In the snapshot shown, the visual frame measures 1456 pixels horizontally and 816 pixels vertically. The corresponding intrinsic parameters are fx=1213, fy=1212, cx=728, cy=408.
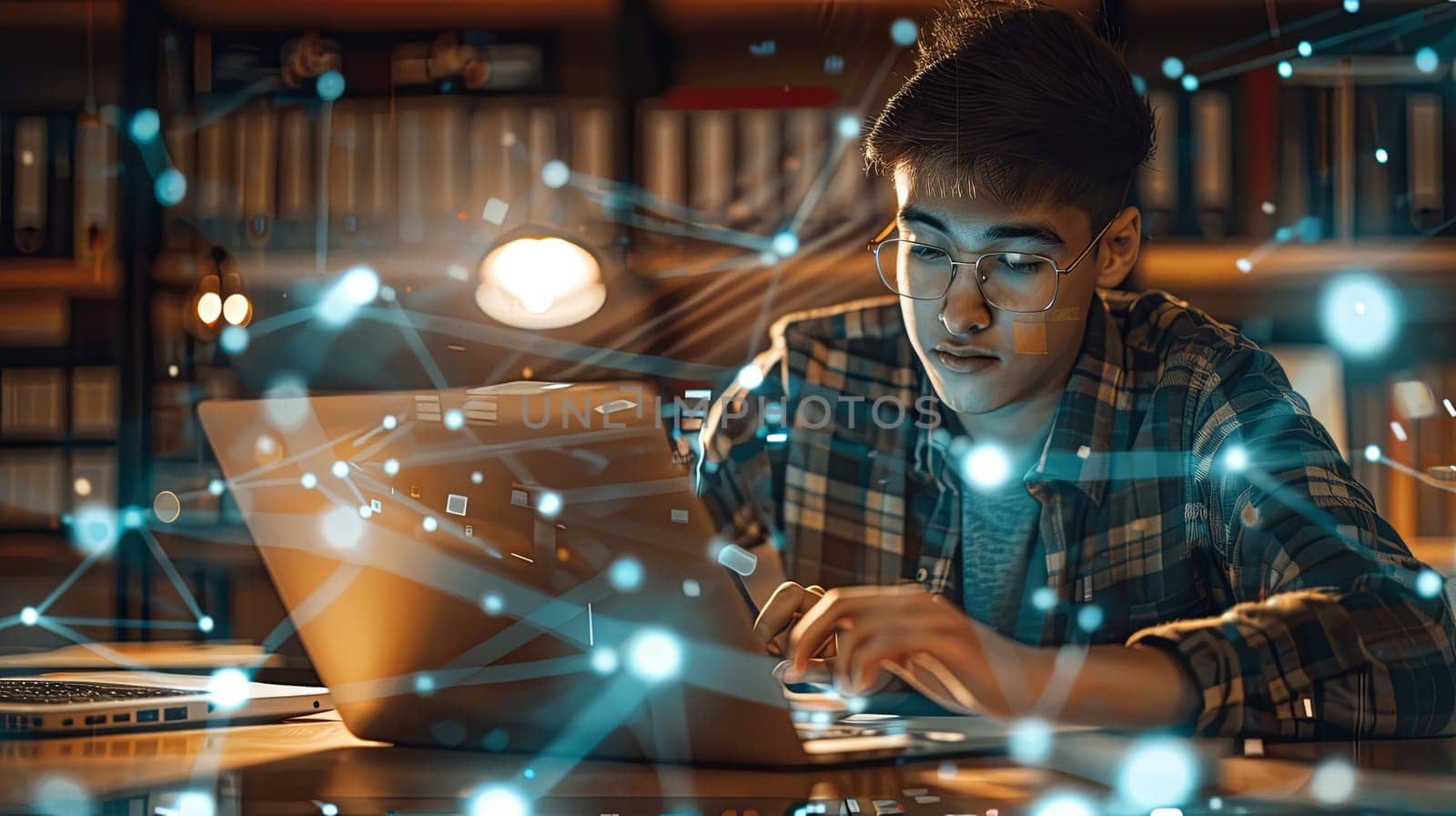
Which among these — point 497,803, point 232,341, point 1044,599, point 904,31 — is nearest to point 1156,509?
point 1044,599

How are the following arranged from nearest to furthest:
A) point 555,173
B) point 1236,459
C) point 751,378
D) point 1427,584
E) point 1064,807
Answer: point 1064,807 → point 1427,584 → point 1236,459 → point 751,378 → point 555,173

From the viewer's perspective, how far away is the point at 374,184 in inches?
58.5

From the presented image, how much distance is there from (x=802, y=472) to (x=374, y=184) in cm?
65

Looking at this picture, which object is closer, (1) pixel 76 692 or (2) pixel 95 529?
(1) pixel 76 692

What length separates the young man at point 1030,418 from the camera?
0.96 m

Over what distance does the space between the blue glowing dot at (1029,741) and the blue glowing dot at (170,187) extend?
1.33 metres

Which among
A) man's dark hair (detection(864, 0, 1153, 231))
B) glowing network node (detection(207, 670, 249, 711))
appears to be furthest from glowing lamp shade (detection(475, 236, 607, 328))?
glowing network node (detection(207, 670, 249, 711))

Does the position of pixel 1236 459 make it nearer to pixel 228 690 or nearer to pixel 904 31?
pixel 228 690

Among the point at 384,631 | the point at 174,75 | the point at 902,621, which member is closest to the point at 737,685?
the point at 902,621

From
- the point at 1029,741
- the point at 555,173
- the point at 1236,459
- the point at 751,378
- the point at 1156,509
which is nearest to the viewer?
the point at 1029,741

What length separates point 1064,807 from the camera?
0.56 metres

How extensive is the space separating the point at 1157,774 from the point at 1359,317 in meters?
1.16

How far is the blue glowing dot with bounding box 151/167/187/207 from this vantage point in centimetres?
157

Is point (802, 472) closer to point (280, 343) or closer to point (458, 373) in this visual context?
point (458, 373)
